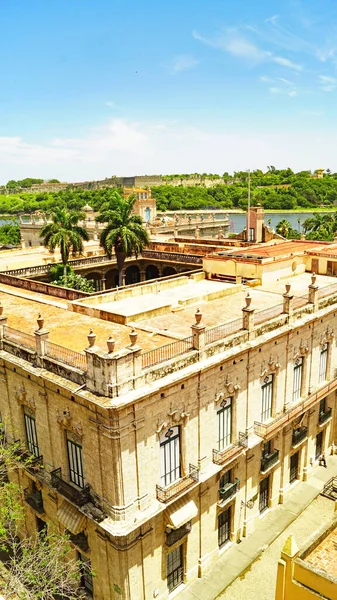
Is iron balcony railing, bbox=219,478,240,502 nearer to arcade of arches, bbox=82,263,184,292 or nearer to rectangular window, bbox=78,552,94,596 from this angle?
rectangular window, bbox=78,552,94,596

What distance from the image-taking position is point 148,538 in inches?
625

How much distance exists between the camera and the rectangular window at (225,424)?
18188mm

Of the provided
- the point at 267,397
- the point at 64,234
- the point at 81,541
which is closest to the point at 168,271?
the point at 64,234

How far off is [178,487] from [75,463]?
3584mm

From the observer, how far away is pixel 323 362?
949 inches

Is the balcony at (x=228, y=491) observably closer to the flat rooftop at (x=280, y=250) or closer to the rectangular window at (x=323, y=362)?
the rectangular window at (x=323, y=362)

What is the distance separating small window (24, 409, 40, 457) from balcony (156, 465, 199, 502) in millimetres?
5267

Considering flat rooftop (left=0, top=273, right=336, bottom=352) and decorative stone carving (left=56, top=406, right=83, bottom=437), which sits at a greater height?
flat rooftop (left=0, top=273, right=336, bottom=352)

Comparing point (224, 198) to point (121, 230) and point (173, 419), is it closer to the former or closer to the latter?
point (121, 230)

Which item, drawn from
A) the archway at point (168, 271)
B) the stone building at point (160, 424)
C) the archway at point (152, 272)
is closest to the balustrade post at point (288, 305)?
the stone building at point (160, 424)

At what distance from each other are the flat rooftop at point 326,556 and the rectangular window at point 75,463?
7.54m

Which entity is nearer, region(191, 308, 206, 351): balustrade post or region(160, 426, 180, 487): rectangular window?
region(160, 426, 180, 487): rectangular window

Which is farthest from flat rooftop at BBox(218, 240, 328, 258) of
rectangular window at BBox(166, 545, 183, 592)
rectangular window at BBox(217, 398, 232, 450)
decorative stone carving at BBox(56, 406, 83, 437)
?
rectangular window at BBox(166, 545, 183, 592)

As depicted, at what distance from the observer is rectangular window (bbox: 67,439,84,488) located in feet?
52.7
